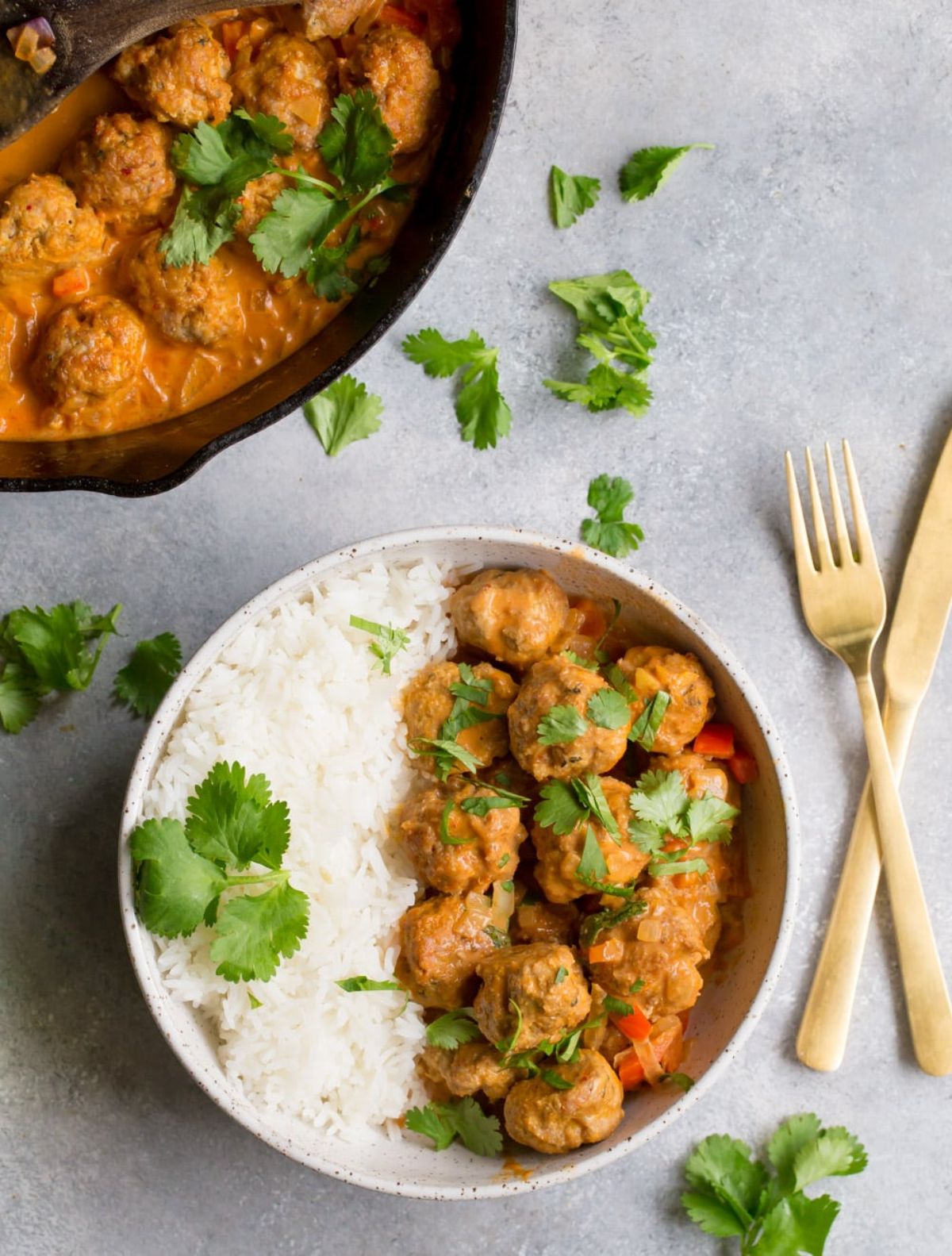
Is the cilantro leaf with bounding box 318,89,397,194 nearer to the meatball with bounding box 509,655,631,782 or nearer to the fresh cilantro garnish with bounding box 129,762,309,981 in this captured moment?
the meatball with bounding box 509,655,631,782

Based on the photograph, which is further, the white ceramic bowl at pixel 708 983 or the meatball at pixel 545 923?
the meatball at pixel 545 923

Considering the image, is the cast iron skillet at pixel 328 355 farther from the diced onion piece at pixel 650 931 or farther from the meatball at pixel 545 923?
the diced onion piece at pixel 650 931

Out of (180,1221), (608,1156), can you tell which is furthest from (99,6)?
(180,1221)

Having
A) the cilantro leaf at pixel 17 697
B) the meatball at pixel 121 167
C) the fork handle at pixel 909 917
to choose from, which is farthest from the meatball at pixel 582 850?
the meatball at pixel 121 167

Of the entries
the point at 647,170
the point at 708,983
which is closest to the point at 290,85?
the point at 647,170

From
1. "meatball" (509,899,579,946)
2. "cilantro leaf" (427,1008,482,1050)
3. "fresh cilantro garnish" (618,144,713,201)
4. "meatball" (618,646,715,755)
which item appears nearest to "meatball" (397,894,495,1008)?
"cilantro leaf" (427,1008,482,1050)
